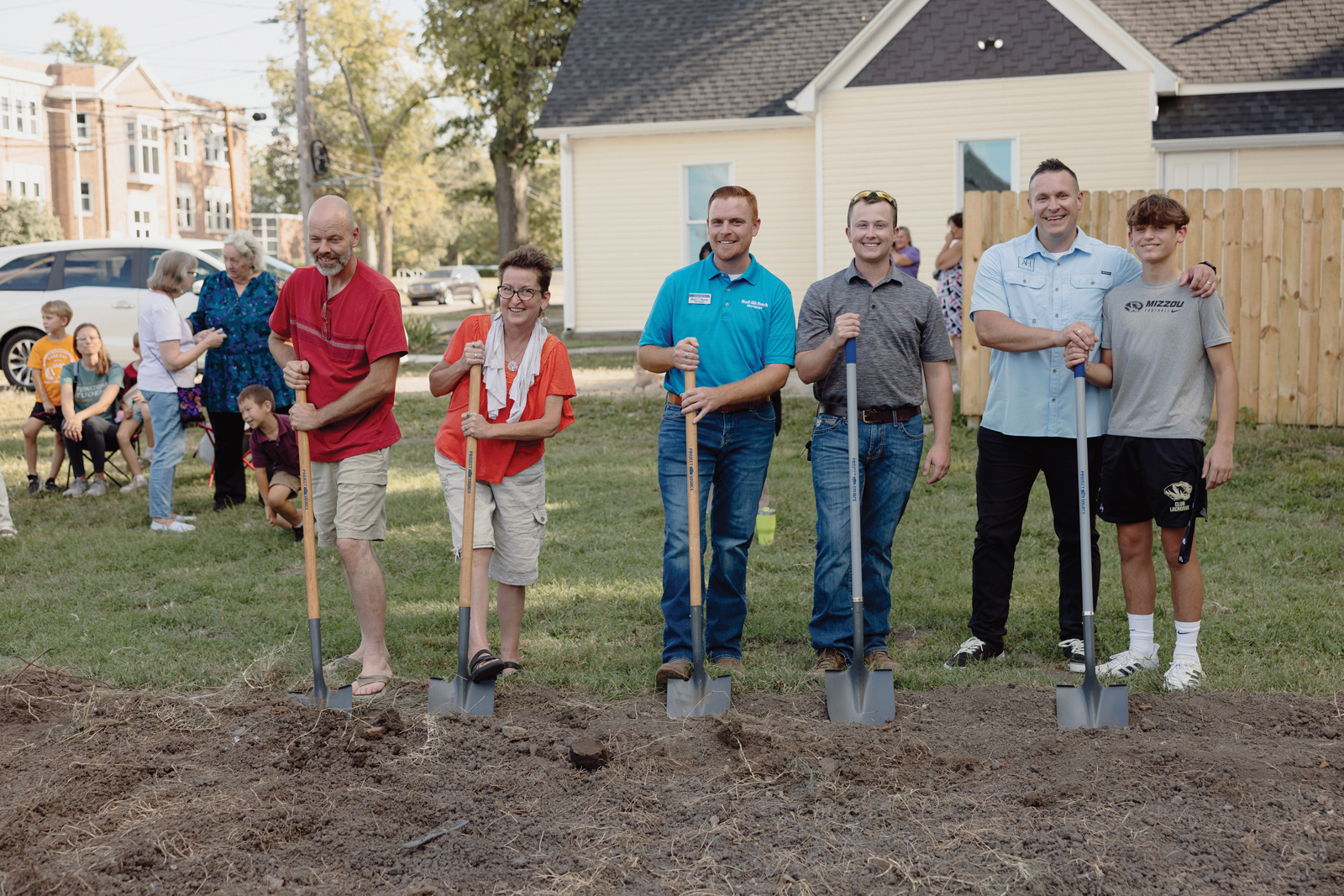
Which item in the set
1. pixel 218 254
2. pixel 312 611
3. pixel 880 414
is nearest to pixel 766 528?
pixel 880 414

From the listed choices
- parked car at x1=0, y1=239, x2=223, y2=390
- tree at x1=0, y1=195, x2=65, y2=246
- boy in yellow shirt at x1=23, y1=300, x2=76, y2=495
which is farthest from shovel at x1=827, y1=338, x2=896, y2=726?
tree at x1=0, y1=195, x2=65, y2=246

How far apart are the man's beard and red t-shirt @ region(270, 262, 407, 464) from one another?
0.05 meters

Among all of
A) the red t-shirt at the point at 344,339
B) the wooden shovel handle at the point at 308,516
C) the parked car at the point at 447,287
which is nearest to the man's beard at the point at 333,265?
the red t-shirt at the point at 344,339

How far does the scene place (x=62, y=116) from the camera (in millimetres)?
47938

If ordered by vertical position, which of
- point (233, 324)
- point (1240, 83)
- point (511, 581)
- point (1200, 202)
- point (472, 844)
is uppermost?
point (1240, 83)

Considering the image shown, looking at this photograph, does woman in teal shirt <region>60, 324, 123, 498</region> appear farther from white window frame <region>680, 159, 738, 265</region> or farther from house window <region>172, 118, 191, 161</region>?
house window <region>172, 118, 191, 161</region>

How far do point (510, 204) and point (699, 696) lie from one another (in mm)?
24631

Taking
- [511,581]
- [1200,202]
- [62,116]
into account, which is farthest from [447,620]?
[62,116]

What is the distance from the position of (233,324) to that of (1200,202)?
835 cm

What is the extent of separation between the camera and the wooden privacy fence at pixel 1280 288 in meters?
10.4

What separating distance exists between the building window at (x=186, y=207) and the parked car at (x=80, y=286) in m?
41.2

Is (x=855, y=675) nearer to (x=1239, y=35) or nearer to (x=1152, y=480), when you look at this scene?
(x=1152, y=480)

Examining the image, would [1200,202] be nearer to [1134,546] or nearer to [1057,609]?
[1057,609]

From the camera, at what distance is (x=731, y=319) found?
16.2 ft
